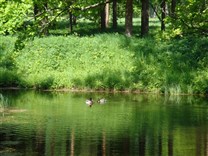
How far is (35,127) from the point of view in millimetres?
24484

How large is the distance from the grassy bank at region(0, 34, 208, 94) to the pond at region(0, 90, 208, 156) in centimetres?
382

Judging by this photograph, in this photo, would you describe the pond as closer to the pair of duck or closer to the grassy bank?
the pair of duck

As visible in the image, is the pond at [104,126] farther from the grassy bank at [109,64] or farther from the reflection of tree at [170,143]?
the grassy bank at [109,64]

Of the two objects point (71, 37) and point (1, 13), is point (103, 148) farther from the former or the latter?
point (71, 37)

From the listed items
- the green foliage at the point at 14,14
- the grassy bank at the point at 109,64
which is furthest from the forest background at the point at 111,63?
the green foliage at the point at 14,14

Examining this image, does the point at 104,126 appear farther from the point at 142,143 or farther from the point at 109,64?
the point at 109,64

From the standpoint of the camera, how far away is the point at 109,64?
1700 inches

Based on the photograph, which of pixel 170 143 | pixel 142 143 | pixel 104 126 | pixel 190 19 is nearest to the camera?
pixel 142 143

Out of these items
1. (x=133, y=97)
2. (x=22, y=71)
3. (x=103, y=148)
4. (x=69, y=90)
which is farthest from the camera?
(x=22, y=71)

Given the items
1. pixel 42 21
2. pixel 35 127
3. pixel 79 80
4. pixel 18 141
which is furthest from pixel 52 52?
pixel 18 141

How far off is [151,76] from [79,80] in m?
4.49

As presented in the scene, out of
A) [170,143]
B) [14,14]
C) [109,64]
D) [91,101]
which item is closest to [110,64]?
[109,64]

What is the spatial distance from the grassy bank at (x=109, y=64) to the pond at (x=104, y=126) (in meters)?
3.82

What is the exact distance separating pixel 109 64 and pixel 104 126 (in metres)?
18.4
